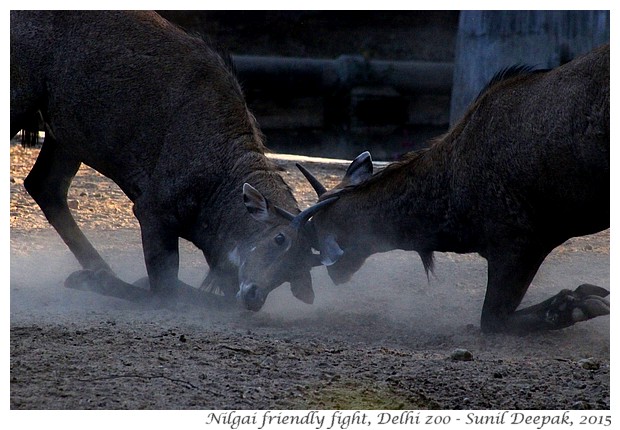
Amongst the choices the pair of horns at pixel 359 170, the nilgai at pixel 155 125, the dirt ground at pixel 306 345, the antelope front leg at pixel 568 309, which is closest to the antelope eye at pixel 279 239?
the nilgai at pixel 155 125

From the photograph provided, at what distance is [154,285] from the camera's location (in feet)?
22.8

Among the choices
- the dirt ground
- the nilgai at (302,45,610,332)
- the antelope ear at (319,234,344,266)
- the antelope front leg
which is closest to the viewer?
the dirt ground

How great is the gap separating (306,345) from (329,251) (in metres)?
1.00

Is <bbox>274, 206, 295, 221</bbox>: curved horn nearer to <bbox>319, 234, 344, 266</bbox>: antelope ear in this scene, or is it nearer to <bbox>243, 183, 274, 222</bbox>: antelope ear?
<bbox>243, 183, 274, 222</bbox>: antelope ear

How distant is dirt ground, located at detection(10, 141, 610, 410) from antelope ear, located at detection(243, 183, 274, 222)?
2.01 feet

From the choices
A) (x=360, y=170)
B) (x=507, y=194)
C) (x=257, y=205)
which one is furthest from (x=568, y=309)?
(x=257, y=205)

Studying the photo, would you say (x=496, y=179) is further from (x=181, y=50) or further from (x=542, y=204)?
(x=181, y=50)

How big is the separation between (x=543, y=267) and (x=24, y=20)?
3.97 m

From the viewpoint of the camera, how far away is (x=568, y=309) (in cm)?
589

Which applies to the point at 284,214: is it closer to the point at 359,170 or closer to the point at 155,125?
the point at 359,170

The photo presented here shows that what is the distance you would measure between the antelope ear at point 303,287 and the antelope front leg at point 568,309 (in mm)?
1241

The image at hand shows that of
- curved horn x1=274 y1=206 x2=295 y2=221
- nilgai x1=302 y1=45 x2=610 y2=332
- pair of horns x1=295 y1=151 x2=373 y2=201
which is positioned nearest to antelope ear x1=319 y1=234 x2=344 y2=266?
nilgai x1=302 y1=45 x2=610 y2=332

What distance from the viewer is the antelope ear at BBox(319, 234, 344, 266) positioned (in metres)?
6.44

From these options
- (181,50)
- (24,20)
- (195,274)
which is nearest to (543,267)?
(195,274)
